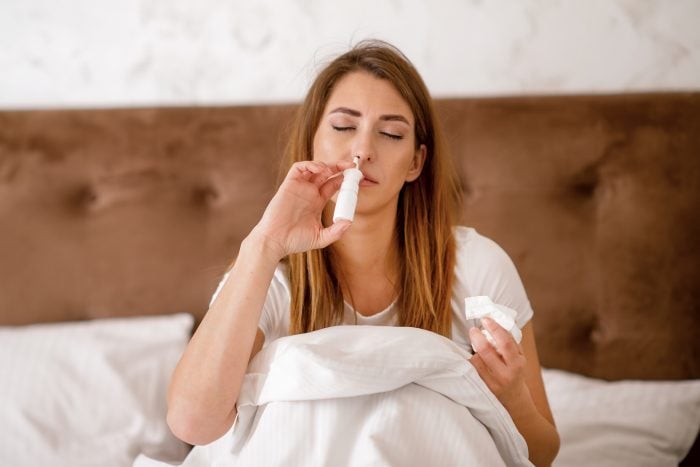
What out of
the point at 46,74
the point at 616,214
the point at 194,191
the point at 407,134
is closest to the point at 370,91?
the point at 407,134

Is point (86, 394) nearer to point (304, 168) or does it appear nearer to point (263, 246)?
point (263, 246)

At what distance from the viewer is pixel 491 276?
3.35ft

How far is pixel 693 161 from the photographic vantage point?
123 cm

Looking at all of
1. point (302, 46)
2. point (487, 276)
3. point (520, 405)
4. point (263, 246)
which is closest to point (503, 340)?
point (520, 405)

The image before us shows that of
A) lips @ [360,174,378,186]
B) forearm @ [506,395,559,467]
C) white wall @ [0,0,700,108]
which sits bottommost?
forearm @ [506,395,559,467]

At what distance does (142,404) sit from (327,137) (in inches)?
24.9

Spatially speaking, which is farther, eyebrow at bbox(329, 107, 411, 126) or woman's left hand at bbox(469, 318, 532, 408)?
eyebrow at bbox(329, 107, 411, 126)

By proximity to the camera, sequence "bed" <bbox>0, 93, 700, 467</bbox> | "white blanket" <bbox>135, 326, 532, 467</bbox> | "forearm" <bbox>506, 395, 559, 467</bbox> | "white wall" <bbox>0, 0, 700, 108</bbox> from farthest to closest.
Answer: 1. "white wall" <bbox>0, 0, 700, 108</bbox>
2. "bed" <bbox>0, 93, 700, 467</bbox>
3. "forearm" <bbox>506, 395, 559, 467</bbox>
4. "white blanket" <bbox>135, 326, 532, 467</bbox>

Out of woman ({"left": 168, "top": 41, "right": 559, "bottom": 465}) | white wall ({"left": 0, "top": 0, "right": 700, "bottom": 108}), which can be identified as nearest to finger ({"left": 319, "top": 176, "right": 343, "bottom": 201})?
woman ({"left": 168, "top": 41, "right": 559, "bottom": 465})

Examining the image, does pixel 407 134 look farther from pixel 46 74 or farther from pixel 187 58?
pixel 46 74

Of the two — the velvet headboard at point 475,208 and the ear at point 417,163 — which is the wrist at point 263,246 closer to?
the ear at point 417,163

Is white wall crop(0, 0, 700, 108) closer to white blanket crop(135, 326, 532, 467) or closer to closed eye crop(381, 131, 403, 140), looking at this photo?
closed eye crop(381, 131, 403, 140)

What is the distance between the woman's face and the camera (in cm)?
91

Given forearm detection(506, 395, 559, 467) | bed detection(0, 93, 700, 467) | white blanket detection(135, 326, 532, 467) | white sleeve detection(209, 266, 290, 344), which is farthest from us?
bed detection(0, 93, 700, 467)
